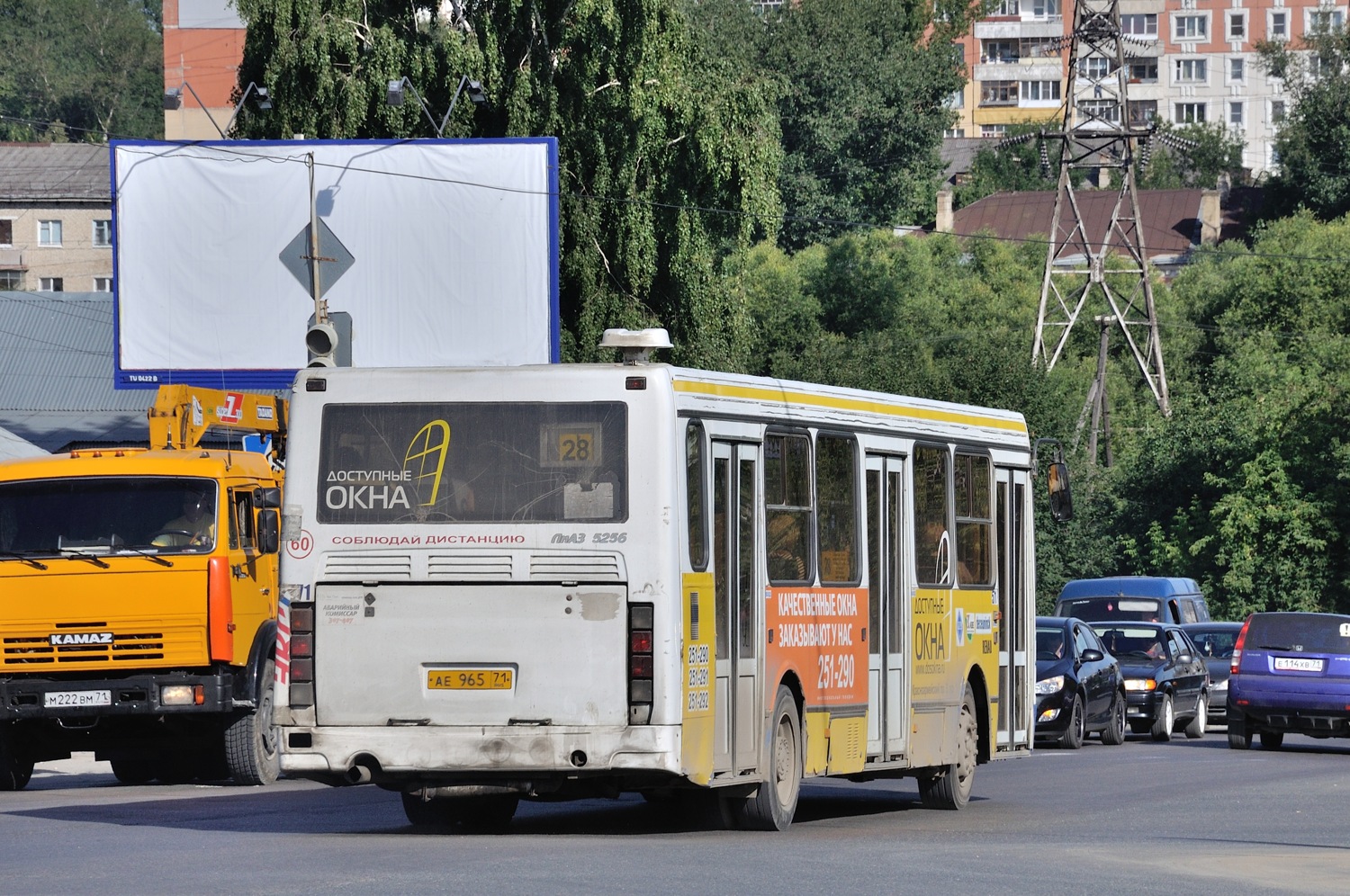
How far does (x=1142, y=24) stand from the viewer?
149375 mm

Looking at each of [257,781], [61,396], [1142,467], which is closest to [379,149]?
[257,781]

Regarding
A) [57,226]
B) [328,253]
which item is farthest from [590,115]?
[57,226]

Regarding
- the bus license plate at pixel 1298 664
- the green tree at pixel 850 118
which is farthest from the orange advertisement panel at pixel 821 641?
the green tree at pixel 850 118

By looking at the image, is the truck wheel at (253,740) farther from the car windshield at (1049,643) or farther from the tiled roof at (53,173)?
the tiled roof at (53,173)

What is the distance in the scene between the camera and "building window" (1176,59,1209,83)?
494ft

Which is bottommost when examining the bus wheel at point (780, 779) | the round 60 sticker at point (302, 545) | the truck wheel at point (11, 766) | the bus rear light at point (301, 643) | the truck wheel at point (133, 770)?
the truck wheel at point (133, 770)

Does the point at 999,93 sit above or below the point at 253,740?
above

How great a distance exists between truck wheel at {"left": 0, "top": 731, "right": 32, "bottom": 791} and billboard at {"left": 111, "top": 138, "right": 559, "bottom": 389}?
13.7m

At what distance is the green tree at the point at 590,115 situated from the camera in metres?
37.6

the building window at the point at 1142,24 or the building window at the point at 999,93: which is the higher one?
the building window at the point at 1142,24

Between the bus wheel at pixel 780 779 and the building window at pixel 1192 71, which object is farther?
the building window at pixel 1192 71

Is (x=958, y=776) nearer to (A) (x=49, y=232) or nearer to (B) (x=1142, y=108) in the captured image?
(A) (x=49, y=232)

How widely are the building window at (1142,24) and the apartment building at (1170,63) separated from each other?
6 centimetres

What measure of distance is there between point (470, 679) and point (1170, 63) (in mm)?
143576
